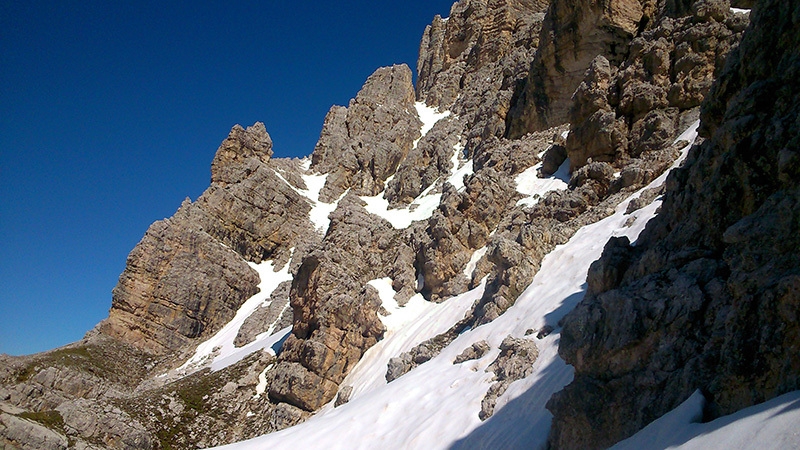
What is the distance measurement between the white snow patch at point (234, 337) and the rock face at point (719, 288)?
39.4 meters

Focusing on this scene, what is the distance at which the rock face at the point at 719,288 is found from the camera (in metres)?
7.14

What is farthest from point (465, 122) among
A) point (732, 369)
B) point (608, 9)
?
point (732, 369)

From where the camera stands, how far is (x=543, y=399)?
45.7 ft

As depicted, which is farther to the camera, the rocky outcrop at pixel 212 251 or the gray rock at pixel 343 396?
the rocky outcrop at pixel 212 251

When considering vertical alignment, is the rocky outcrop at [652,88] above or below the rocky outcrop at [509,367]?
above

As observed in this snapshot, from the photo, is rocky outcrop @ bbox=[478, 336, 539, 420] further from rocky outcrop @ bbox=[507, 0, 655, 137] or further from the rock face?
rocky outcrop @ bbox=[507, 0, 655, 137]

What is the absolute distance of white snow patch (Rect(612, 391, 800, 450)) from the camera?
537cm

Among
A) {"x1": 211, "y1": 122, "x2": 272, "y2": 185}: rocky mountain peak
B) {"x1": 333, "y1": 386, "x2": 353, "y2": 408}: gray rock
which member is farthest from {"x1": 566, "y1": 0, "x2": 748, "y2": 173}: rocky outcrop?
{"x1": 211, "y1": 122, "x2": 272, "y2": 185}: rocky mountain peak

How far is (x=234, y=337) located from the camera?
53938 millimetres

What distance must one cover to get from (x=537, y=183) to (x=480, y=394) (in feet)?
90.7

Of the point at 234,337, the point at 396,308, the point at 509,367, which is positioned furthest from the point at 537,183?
the point at 234,337

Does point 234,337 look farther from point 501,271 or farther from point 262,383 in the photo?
point 501,271

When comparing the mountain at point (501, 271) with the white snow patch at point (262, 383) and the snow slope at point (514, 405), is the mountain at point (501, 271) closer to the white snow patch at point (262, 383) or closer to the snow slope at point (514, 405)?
the snow slope at point (514, 405)

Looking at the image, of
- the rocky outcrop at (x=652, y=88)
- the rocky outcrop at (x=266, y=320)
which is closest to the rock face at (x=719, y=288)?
the rocky outcrop at (x=652, y=88)
